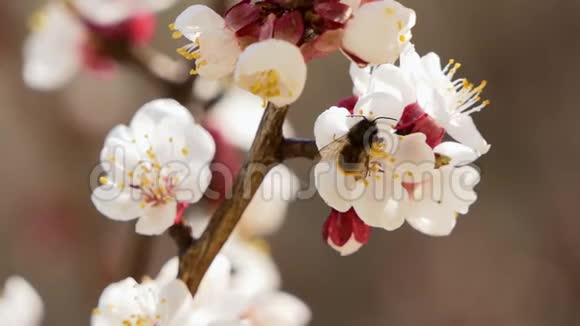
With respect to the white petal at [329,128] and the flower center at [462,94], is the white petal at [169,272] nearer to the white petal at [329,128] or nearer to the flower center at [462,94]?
the white petal at [329,128]

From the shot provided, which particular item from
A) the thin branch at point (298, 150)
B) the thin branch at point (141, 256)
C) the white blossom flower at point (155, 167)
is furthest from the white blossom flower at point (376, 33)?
the thin branch at point (141, 256)

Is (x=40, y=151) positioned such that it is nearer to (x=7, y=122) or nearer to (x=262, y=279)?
(x=7, y=122)

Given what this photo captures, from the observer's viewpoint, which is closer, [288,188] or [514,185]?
[288,188]

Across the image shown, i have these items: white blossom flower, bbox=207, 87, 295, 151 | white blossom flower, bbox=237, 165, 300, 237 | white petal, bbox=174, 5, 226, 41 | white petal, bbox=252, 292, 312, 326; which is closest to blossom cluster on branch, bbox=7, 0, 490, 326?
white petal, bbox=174, 5, 226, 41

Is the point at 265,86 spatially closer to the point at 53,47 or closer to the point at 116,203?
the point at 116,203

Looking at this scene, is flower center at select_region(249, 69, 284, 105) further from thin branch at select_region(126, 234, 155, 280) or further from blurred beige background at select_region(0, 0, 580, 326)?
blurred beige background at select_region(0, 0, 580, 326)

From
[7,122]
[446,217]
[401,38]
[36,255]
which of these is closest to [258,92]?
Result: [401,38]
